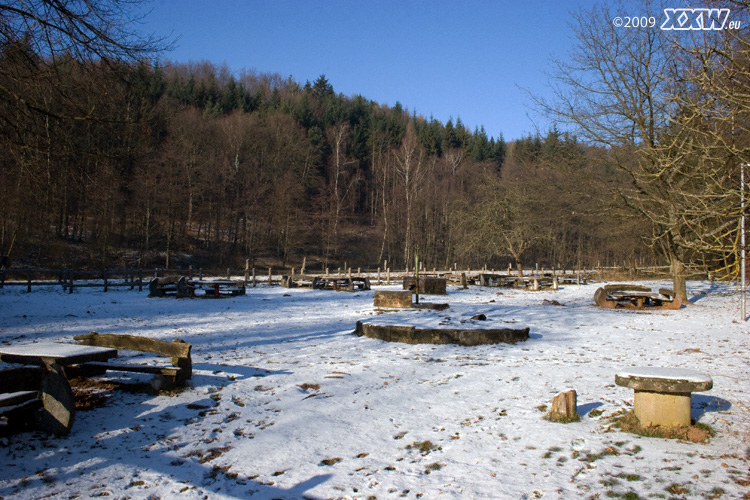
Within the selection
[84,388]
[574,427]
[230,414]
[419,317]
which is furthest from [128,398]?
[419,317]

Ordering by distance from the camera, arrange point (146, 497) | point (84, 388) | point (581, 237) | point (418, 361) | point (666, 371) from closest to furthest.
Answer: point (146, 497) < point (666, 371) < point (84, 388) < point (418, 361) < point (581, 237)

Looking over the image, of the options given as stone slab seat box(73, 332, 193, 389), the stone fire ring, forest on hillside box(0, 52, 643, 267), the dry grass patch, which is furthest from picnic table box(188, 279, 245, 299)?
the dry grass patch

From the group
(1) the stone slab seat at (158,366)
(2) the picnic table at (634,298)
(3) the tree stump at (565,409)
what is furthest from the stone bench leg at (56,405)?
(2) the picnic table at (634,298)

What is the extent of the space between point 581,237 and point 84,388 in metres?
55.9

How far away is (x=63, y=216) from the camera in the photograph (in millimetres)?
36281

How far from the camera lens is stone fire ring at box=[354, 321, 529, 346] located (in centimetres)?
1062

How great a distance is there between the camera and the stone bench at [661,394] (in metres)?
4.95

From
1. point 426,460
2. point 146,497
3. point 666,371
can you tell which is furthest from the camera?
point 666,371

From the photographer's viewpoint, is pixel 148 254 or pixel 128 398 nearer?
pixel 128 398

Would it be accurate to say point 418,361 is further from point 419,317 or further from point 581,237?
point 581,237

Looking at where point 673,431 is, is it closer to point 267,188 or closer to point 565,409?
point 565,409

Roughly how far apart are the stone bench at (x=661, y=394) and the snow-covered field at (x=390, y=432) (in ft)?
1.08

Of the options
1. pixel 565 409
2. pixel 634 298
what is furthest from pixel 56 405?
pixel 634 298

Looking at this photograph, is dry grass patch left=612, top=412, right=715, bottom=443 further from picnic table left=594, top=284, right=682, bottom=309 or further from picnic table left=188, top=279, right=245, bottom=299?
picnic table left=188, top=279, right=245, bottom=299
